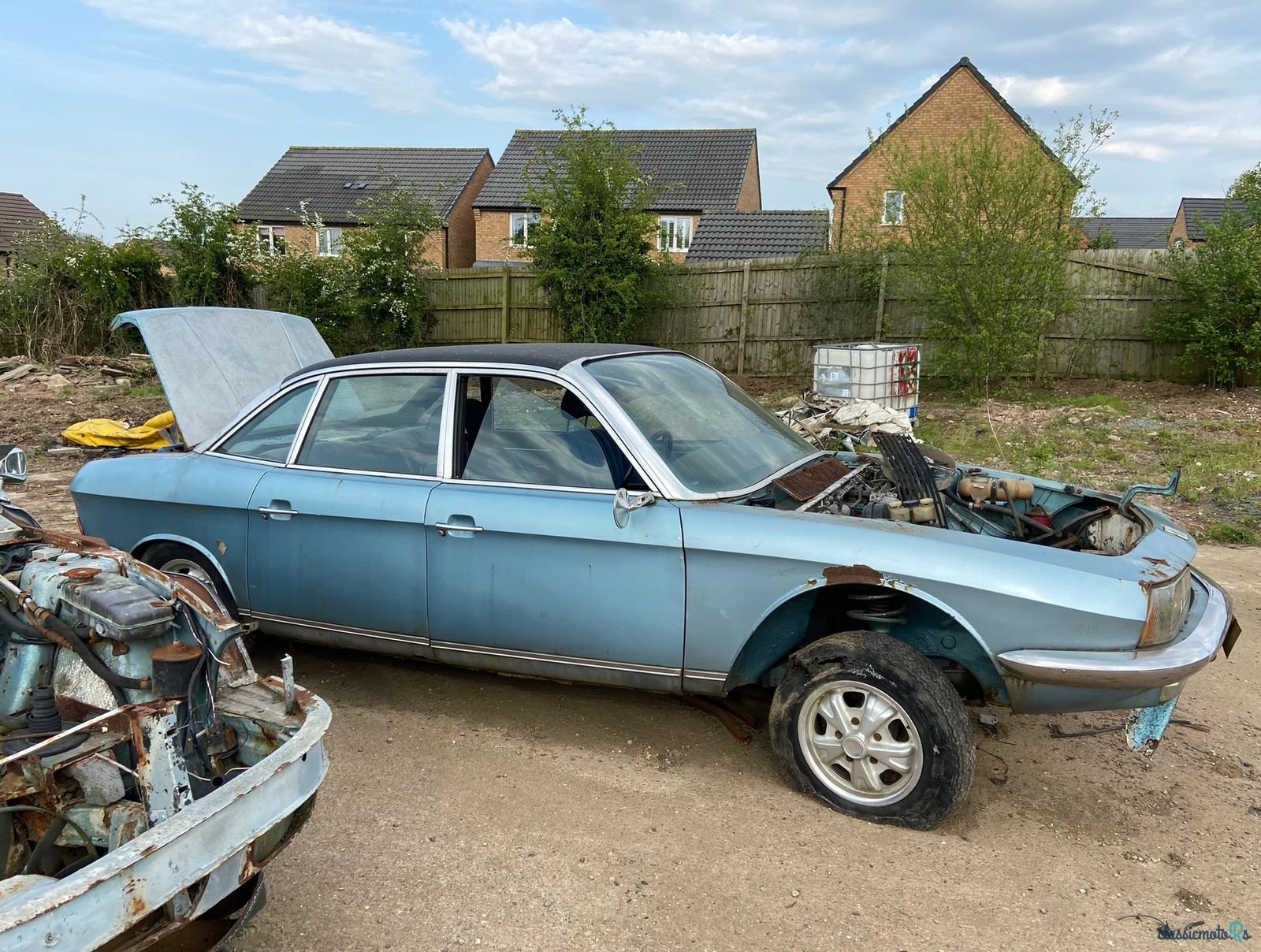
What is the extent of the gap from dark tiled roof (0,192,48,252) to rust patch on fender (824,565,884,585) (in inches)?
1509

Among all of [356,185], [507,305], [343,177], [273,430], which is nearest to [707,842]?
[273,430]

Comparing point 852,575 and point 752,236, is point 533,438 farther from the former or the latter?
point 752,236

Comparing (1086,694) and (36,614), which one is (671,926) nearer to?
(1086,694)

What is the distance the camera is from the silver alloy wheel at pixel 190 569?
4.27 m

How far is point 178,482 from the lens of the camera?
14.3ft

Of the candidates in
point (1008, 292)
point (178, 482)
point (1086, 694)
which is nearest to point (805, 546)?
point (1086, 694)

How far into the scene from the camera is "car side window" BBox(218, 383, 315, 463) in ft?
14.1

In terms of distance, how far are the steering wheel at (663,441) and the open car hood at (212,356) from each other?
2.42 m

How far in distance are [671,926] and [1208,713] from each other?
3.01 meters

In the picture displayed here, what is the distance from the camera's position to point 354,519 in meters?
3.91

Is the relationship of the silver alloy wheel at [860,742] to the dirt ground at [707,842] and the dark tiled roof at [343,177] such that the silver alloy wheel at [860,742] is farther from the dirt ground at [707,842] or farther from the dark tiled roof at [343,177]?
the dark tiled roof at [343,177]

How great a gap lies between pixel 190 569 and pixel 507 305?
44.2 feet

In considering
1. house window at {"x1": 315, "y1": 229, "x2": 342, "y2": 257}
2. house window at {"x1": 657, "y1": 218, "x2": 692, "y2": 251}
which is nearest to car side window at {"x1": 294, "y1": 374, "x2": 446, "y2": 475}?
house window at {"x1": 315, "y1": 229, "x2": 342, "y2": 257}

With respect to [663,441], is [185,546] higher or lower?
lower
